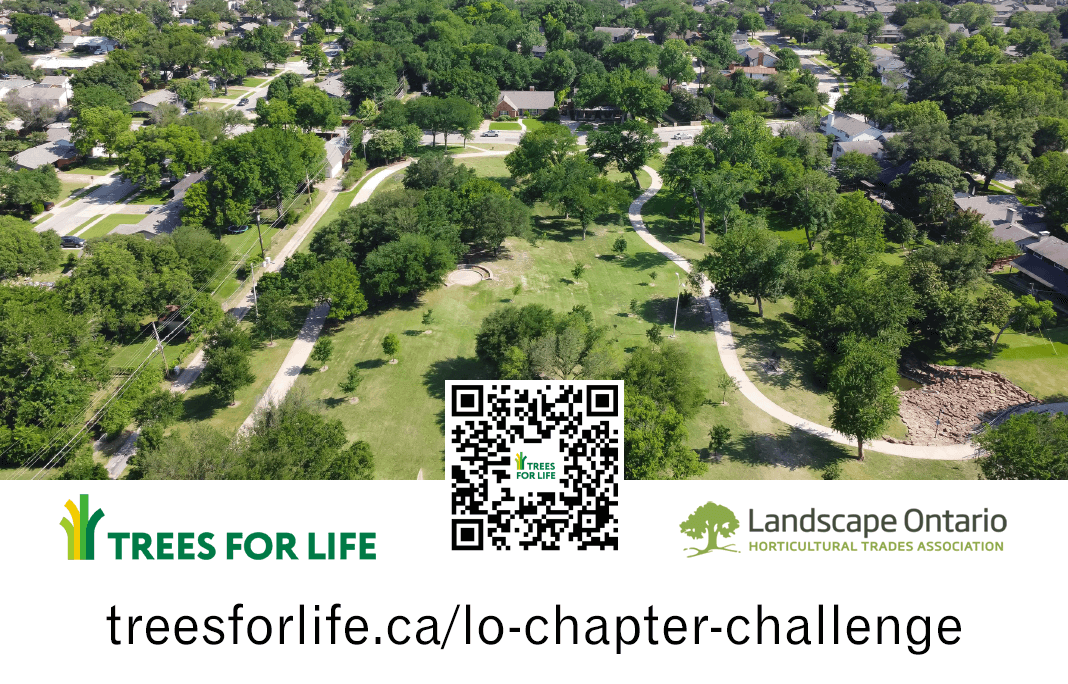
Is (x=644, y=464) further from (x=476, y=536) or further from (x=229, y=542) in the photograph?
(x=229, y=542)

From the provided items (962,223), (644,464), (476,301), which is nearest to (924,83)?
(962,223)

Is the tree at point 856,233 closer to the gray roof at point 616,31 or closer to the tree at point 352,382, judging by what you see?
the tree at point 352,382

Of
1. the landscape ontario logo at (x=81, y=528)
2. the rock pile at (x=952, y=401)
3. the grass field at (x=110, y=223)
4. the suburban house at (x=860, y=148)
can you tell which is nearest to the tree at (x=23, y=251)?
the grass field at (x=110, y=223)

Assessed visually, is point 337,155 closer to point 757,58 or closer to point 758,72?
point 758,72

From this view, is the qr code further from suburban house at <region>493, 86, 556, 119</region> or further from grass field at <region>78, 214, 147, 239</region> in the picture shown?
suburban house at <region>493, 86, 556, 119</region>

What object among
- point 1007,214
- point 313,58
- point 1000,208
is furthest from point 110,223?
point 1007,214
